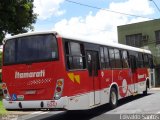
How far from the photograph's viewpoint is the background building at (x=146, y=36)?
4462 centimetres

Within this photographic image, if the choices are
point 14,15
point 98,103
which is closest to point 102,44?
point 98,103

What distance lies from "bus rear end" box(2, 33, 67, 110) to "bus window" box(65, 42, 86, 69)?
405mm

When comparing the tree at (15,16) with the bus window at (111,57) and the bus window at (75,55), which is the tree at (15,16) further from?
the bus window at (75,55)

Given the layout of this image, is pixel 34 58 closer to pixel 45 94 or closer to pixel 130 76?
pixel 45 94

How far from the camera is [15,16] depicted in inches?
1119

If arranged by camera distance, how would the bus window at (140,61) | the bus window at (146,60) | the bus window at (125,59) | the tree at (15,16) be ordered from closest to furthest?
the bus window at (125,59)
the bus window at (140,61)
the bus window at (146,60)
the tree at (15,16)

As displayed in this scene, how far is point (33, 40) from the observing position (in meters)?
13.2

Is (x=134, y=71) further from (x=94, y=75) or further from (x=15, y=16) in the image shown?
(x=15, y=16)

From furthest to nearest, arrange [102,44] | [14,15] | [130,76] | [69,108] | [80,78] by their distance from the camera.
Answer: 1. [14,15]
2. [130,76]
3. [102,44]
4. [80,78]
5. [69,108]

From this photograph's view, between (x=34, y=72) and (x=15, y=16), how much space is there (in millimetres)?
16223

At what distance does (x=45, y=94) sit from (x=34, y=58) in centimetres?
133

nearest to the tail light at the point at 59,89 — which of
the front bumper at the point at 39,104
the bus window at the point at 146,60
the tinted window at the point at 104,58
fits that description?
the front bumper at the point at 39,104

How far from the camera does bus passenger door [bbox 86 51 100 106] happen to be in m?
14.4

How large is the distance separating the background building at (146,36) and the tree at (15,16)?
1833cm
